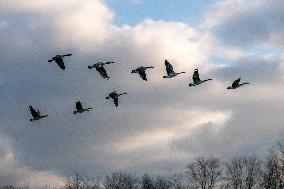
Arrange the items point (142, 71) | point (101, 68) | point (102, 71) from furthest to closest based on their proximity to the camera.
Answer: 1. point (101, 68)
2. point (102, 71)
3. point (142, 71)

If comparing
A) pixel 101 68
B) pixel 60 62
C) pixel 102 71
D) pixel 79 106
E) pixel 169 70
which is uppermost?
pixel 60 62

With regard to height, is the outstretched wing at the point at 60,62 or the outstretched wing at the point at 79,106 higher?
the outstretched wing at the point at 60,62

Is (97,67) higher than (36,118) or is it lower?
higher

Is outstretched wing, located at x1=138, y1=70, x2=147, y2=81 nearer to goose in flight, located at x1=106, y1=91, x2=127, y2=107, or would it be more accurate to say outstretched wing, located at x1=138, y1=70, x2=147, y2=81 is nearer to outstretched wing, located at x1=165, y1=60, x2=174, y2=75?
outstretched wing, located at x1=165, y1=60, x2=174, y2=75

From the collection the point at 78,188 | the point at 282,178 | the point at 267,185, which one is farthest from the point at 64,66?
the point at 78,188

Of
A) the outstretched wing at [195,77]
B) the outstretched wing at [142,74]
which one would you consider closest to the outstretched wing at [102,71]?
the outstretched wing at [142,74]

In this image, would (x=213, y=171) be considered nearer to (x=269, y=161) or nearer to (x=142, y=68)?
(x=269, y=161)

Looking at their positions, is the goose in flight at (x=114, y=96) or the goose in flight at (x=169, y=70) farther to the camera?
the goose in flight at (x=114, y=96)

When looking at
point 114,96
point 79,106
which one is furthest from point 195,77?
point 79,106

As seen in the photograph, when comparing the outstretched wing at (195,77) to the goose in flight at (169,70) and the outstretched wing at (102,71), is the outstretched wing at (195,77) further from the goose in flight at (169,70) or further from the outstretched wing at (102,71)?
the outstretched wing at (102,71)

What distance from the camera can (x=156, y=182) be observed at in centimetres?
15638

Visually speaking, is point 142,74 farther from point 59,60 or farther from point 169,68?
point 59,60

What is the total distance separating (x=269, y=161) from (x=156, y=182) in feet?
176

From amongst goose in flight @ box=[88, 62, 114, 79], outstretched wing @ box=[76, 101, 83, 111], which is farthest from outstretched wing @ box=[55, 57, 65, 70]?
A: outstretched wing @ box=[76, 101, 83, 111]
